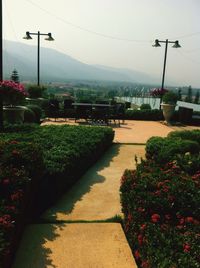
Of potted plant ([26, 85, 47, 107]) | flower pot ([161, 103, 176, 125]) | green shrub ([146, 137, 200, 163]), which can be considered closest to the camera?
green shrub ([146, 137, 200, 163])

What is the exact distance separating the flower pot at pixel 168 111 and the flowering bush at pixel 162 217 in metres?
11.1

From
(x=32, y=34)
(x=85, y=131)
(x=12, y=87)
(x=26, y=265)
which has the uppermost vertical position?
(x=32, y=34)

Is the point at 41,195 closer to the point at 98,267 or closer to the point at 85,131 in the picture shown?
the point at 98,267

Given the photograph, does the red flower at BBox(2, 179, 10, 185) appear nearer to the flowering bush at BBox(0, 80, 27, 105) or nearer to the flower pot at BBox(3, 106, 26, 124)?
the flowering bush at BBox(0, 80, 27, 105)

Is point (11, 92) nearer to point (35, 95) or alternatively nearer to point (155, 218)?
point (35, 95)

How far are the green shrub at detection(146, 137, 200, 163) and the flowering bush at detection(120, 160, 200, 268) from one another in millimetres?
1624

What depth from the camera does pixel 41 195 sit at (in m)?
5.02

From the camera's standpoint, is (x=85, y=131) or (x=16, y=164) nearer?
(x=16, y=164)

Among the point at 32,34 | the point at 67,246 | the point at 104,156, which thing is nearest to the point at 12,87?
the point at 104,156

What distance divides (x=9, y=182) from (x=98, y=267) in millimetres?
1527

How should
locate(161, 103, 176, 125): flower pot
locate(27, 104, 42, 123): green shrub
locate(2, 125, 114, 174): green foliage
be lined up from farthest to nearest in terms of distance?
locate(161, 103, 176, 125): flower pot → locate(27, 104, 42, 123): green shrub → locate(2, 125, 114, 174): green foliage

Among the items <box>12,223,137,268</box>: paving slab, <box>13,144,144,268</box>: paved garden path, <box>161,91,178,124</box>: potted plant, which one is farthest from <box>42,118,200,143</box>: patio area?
<box>12,223,137,268</box>: paving slab

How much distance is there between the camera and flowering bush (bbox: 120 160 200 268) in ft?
9.46

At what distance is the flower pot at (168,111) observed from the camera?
15.8 meters
